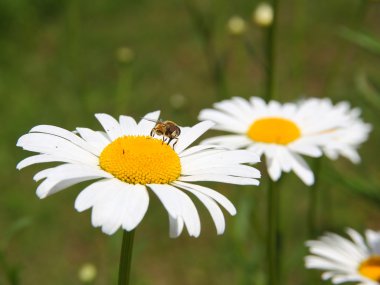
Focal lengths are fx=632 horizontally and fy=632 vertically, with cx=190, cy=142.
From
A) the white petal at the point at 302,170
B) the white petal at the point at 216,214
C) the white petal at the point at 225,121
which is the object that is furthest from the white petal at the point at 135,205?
the white petal at the point at 225,121

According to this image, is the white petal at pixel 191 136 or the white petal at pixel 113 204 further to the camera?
the white petal at pixel 191 136

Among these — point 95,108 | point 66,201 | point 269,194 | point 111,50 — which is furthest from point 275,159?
point 111,50

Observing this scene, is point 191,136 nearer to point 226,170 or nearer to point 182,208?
point 226,170

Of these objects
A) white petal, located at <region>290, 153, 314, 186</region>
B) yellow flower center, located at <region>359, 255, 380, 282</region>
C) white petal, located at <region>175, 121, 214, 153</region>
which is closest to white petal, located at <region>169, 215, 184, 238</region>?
white petal, located at <region>175, 121, 214, 153</region>

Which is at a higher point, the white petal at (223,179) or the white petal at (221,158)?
the white petal at (221,158)

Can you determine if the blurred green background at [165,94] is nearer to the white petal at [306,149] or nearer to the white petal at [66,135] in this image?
the white petal at [306,149]

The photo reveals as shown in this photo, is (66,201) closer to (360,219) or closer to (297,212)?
(297,212)

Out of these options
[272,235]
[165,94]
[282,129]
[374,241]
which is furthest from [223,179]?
[165,94]
